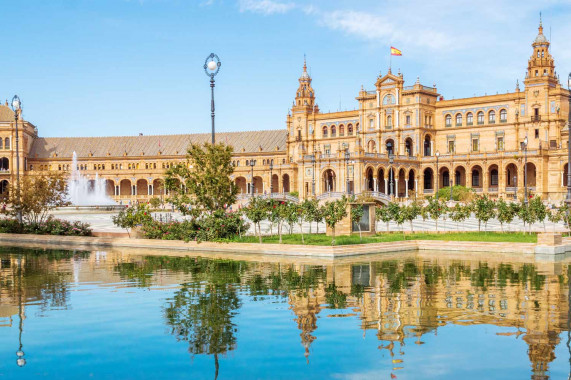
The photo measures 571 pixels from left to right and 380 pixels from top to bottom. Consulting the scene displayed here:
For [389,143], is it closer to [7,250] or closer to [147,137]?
[147,137]

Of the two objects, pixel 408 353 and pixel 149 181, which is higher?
pixel 149 181

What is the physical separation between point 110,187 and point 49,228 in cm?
7212

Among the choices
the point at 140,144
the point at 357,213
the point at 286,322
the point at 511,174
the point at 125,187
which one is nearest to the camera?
the point at 286,322

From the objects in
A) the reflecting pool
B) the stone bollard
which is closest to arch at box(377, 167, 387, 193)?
the stone bollard

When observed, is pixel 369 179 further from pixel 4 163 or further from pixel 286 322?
A: pixel 286 322

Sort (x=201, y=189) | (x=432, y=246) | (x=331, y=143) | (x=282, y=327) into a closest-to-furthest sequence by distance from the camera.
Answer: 1. (x=282, y=327)
2. (x=432, y=246)
3. (x=201, y=189)
4. (x=331, y=143)

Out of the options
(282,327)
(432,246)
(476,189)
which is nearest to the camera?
(282,327)

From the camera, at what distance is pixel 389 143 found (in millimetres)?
86438

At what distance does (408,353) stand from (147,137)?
101 meters

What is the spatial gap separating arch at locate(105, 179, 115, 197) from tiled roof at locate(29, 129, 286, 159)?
13.9ft

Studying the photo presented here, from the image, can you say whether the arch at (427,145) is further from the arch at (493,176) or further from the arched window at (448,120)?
the arch at (493,176)

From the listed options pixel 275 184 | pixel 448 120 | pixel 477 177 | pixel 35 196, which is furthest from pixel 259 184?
pixel 35 196

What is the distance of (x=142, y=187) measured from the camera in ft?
348

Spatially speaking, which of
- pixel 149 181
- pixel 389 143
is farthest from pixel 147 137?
pixel 389 143
